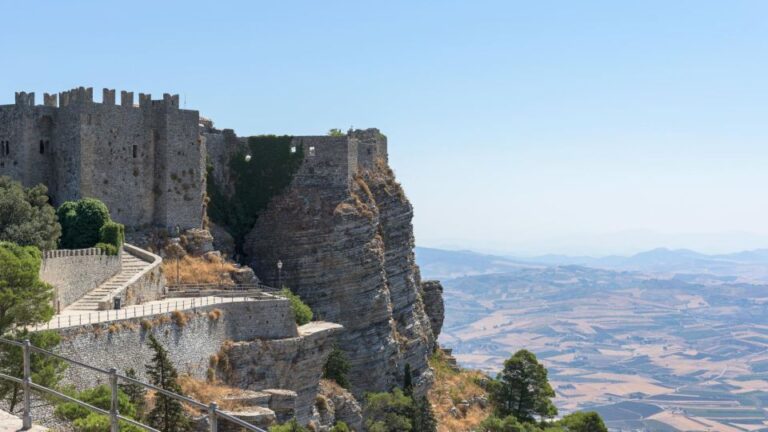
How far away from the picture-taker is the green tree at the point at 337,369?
60.3m

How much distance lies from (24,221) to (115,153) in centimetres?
980

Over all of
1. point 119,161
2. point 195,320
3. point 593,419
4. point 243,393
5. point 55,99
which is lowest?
point 593,419

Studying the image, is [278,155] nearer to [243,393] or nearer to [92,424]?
[243,393]

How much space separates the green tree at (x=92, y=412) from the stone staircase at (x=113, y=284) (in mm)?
11830

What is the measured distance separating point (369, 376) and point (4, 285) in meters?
32.2

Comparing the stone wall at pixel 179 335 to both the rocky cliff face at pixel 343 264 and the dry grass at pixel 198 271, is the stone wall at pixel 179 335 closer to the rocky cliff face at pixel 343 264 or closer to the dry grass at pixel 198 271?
the dry grass at pixel 198 271

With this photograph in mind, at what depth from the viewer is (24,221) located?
4978 centimetres

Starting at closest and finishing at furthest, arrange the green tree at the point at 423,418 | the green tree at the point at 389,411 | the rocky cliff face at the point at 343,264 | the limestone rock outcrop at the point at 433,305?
1. the green tree at the point at 389,411
2. the green tree at the point at 423,418
3. the rocky cliff face at the point at 343,264
4. the limestone rock outcrop at the point at 433,305

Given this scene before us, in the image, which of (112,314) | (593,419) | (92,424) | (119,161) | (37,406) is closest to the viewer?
(92,424)

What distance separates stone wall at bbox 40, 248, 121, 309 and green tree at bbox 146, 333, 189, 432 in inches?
240

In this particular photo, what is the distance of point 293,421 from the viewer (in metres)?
46.7

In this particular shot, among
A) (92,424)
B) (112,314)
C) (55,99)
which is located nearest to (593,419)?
(112,314)

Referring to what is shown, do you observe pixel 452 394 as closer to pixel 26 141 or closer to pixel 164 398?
pixel 26 141

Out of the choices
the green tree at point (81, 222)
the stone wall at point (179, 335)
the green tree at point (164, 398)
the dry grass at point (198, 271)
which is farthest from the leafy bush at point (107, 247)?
the green tree at point (164, 398)
